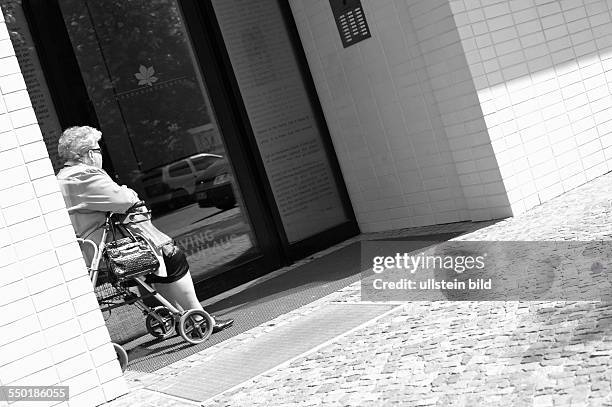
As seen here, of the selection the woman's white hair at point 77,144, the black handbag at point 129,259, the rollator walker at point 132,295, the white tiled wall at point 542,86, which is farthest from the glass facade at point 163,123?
the white tiled wall at point 542,86

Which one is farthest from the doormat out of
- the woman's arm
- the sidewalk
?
the woman's arm

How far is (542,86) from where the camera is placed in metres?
7.78

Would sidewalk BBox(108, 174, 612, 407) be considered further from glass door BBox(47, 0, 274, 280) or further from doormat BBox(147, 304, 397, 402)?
glass door BBox(47, 0, 274, 280)

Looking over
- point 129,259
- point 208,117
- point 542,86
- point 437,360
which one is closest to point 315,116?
point 208,117

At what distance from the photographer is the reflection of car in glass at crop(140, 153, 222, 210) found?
7.65 m

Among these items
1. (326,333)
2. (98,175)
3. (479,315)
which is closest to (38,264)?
(98,175)

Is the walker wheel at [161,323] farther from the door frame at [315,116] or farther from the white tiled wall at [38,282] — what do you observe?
the door frame at [315,116]

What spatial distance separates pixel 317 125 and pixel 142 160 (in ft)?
6.91

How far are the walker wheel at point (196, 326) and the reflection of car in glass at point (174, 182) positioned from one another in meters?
1.70

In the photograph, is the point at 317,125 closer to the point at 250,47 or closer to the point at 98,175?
the point at 250,47

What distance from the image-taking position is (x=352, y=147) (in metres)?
8.76

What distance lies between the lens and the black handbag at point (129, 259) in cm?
575

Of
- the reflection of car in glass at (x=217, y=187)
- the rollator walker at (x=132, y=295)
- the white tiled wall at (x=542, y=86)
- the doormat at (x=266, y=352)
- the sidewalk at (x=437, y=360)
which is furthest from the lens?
the reflection of car in glass at (x=217, y=187)

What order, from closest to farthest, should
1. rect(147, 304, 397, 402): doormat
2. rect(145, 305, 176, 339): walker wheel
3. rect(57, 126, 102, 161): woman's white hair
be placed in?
rect(147, 304, 397, 402): doormat < rect(57, 126, 102, 161): woman's white hair < rect(145, 305, 176, 339): walker wheel
